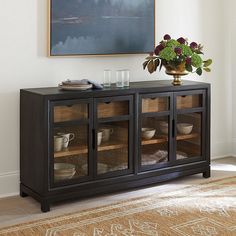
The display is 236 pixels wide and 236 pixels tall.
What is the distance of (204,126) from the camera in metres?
4.26

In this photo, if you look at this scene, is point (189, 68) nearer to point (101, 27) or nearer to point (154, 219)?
point (101, 27)

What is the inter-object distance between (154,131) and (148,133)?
6 cm

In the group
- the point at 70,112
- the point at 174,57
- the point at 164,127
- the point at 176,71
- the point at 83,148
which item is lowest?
the point at 83,148

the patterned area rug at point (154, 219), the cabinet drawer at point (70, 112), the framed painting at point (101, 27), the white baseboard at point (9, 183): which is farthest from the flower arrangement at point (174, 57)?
Result: the white baseboard at point (9, 183)

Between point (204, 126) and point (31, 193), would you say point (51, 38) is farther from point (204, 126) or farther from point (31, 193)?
point (204, 126)

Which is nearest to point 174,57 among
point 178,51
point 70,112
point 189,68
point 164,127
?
point 178,51

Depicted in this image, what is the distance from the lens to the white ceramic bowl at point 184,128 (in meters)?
4.15

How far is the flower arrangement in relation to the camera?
4.00 metres

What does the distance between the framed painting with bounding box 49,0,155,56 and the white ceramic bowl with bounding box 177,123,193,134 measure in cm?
73

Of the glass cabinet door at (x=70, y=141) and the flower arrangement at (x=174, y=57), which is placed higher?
the flower arrangement at (x=174, y=57)

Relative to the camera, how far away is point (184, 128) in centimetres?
417

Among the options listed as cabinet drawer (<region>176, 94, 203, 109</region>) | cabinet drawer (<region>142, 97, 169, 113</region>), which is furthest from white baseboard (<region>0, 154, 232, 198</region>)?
cabinet drawer (<region>176, 94, 203, 109</region>)

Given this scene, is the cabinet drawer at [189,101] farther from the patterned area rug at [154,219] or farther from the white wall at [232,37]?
the white wall at [232,37]

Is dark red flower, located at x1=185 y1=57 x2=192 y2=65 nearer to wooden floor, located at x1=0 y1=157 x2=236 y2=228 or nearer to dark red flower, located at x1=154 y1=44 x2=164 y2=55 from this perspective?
dark red flower, located at x1=154 y1=44 x2=164 y2=55
